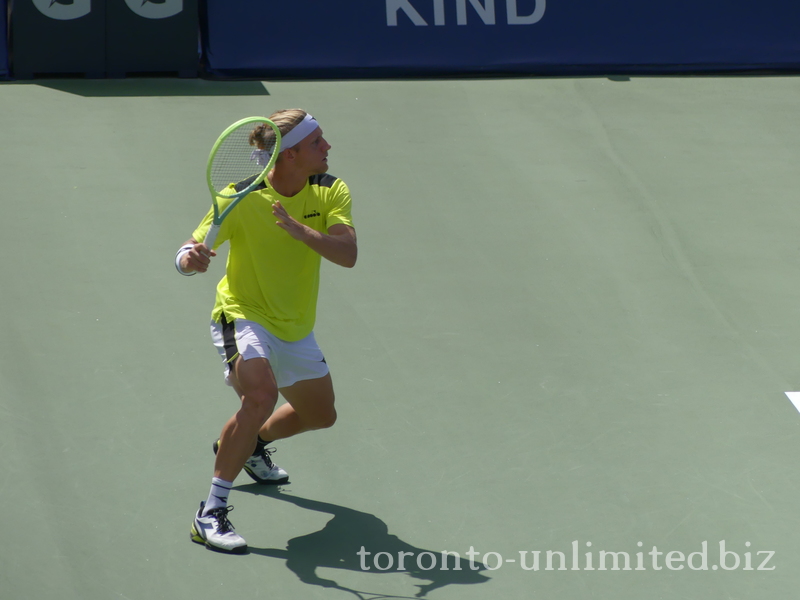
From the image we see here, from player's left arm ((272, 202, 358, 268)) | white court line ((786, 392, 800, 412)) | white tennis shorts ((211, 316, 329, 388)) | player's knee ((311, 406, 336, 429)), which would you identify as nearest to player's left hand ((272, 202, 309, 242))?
player's left arm ((272, 202, 358, 268))

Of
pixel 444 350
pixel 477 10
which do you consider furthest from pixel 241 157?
pixel 477 10

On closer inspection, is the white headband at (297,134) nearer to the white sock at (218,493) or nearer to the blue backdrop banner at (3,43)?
the white sock at (218,493)

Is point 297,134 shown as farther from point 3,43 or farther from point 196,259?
point 3,43

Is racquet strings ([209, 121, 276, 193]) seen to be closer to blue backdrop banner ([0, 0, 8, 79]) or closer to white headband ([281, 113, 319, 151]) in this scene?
white headband ([281, 113, 319, 151])

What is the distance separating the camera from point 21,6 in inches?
334

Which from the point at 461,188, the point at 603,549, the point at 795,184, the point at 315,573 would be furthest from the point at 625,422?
the point at 795,184

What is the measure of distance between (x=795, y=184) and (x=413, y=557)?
16.0ft

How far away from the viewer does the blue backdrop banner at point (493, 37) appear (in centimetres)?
902

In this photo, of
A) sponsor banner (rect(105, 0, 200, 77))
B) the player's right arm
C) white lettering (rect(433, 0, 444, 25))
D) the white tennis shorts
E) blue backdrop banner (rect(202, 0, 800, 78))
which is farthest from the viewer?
white lettering (rect(433, 0, 444, 25))

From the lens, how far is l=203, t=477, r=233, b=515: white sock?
4273 millimetres

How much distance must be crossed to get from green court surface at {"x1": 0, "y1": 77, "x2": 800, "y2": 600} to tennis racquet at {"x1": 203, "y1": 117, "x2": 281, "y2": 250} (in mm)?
1283

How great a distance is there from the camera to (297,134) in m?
4.41

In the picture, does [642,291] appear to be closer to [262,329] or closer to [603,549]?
[603,549]

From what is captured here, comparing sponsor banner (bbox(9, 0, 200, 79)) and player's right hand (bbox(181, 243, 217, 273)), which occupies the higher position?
player's right hand (bbox(181, 243, 217, 273))
